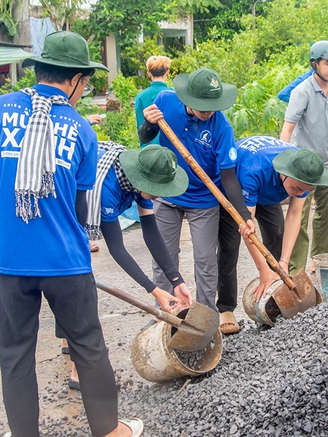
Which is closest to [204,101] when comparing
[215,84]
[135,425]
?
[215,84]

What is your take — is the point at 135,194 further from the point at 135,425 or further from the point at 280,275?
the point at 135,425

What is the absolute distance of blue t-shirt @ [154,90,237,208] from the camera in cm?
400

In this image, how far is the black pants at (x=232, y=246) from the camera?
176 inches

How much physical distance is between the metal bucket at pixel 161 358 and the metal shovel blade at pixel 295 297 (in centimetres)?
53

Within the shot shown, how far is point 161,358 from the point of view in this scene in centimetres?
348

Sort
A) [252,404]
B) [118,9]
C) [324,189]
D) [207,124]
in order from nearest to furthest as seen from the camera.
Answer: [252,404] → [207,124] → [324,189] → [118,9]

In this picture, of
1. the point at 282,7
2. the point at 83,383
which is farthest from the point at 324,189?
the point at 282,7

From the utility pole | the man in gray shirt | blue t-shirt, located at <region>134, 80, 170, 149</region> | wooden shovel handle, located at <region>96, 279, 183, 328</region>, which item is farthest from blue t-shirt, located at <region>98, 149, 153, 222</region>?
the utility pole

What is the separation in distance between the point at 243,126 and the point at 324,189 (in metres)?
2.75

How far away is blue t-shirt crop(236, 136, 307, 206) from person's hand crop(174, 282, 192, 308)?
32.0 inches

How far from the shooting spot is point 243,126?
792cm

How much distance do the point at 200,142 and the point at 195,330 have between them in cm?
130

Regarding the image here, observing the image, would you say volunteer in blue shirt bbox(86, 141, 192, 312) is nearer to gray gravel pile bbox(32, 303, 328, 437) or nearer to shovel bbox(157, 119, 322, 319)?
shovel bbox(157, 119, 322, 319)

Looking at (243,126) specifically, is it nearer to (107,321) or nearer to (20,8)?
(107,321)
